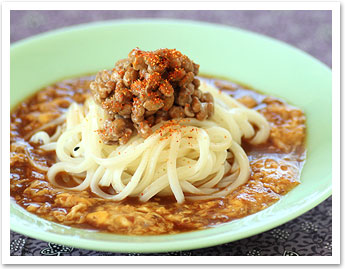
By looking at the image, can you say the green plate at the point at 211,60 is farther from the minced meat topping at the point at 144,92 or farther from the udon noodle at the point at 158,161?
the minced meat topping at the point at 144,92

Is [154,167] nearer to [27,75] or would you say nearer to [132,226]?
[132,226]

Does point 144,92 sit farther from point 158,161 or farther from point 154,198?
point 154,198

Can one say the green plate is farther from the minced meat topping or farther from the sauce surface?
the minced meat topping

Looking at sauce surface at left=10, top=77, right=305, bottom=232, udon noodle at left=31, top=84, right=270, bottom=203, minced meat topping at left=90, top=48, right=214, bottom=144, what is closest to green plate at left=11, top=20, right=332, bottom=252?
sauce surface at left=10, top=77, right=305, bottom=232

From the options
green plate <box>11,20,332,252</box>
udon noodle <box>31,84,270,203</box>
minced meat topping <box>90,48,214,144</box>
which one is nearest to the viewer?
minced meat topping <box>90,48,214,144</box>

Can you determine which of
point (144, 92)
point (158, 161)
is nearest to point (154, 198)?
point (158, 161)

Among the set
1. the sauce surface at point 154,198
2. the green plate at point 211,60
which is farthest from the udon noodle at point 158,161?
the green plate at point 211,60
